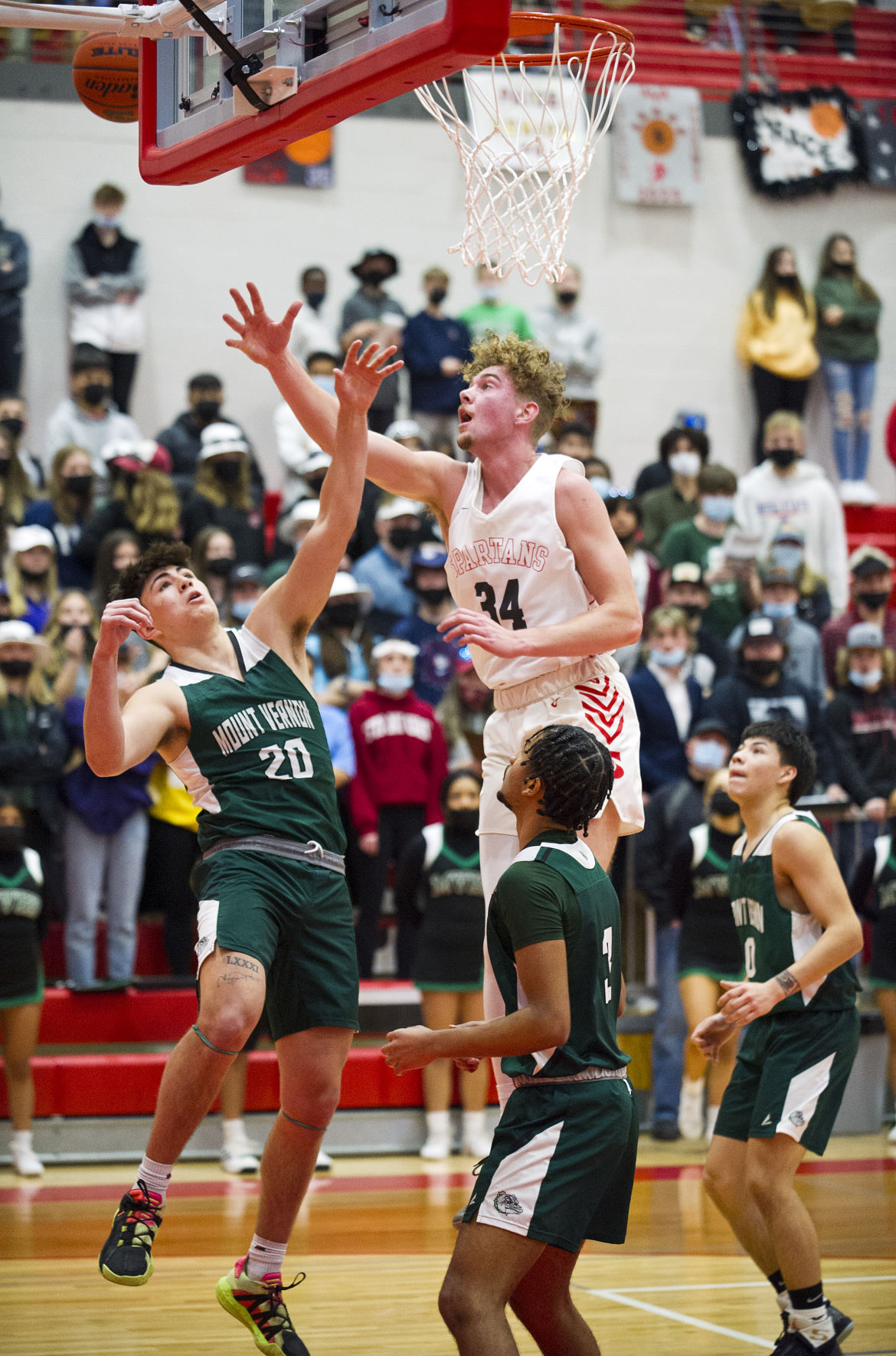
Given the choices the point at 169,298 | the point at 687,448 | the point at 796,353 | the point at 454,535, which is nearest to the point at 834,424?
the point at 796,353

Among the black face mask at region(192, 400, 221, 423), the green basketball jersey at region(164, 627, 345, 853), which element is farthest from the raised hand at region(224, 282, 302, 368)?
the black face mask at region(192, 400, 221, 423)

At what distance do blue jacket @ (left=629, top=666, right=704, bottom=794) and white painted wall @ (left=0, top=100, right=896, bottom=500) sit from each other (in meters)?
5.50

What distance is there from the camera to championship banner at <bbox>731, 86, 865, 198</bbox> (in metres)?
17.4

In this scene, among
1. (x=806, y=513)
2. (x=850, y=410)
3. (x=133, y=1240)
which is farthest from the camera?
(x=850, y=410)

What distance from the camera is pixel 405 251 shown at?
16438mm

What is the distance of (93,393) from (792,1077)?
8.75 metres

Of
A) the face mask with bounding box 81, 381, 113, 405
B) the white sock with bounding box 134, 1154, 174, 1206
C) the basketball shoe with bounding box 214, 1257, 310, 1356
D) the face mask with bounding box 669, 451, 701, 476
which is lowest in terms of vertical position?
the basketball shoe with bounding box 214, 1257, 310, 1356

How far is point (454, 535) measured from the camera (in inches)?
201

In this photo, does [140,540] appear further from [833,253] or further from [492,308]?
[833,253]

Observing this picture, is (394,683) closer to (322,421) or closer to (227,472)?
(227,472)

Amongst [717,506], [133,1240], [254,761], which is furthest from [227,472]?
[133,1240]

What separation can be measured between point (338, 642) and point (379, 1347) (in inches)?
225

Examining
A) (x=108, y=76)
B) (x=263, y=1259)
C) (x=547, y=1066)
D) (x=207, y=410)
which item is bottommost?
(x=263, y=1259)

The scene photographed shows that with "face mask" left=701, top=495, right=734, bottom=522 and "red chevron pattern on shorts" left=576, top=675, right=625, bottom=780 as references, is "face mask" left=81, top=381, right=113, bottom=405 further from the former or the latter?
"red chevron pattern on shorts" left=576, top=675, right=625, bottom=780
